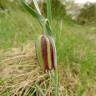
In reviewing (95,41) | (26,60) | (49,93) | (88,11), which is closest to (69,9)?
(88,11)

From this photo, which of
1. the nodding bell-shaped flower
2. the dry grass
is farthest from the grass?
the nodding bell-shaped flower

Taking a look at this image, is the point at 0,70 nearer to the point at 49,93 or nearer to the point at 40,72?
the point at 40,72

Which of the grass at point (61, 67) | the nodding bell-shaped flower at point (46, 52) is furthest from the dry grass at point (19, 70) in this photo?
the nodding bell-shaped flower at point (46, 52)

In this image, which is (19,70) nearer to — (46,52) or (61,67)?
(61,67)

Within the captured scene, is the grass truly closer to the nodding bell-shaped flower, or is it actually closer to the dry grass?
the dry grass

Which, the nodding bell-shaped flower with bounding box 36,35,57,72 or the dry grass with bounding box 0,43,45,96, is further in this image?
the dry grass with bounding box 0,43,45,96

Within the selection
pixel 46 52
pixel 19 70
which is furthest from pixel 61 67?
pixel 46 52

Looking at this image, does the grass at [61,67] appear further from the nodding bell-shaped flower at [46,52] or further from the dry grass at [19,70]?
the nodding bell-shaped flower at [46,52]

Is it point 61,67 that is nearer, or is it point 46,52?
point 46,52
